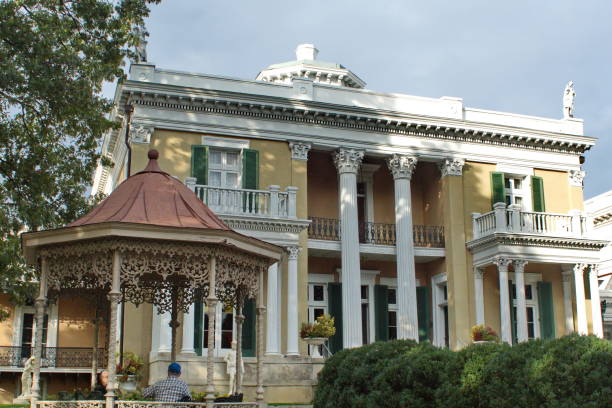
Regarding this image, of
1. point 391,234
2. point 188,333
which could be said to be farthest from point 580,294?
point 188,333

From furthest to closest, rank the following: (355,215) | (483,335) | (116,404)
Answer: (355,215), (483,335), (116,404)

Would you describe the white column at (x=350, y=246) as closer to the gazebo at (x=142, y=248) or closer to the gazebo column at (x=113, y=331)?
the gazebo at (x=142, y=248)

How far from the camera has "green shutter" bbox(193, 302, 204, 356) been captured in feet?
73.4

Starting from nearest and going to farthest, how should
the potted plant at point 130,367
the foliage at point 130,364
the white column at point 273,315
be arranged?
the potted plant at point 130,367, the foliage at point 130,364, the white column at point 273,315

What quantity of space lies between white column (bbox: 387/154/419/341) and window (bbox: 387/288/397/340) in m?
1.10

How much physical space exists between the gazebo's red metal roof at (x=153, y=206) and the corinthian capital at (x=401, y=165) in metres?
15.0

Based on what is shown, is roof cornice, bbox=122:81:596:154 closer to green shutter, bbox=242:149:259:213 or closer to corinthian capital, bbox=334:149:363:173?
corinthian capital, bbox=334:149:363:173

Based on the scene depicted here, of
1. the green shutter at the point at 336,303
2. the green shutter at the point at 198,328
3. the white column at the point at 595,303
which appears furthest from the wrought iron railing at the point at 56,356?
the white column at the point at 595,303

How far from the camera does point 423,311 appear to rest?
26797 millimetres

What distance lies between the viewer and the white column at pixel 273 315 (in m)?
22.4

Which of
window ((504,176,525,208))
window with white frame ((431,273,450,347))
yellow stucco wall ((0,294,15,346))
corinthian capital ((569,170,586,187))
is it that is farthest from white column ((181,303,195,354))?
corinthian capital ((569,170,586,187))

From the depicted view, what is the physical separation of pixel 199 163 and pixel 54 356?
26.7 ft

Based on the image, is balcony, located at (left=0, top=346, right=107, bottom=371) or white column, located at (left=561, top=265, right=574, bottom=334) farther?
white column, located at (left=561, top=265, right=574, bottom=334)

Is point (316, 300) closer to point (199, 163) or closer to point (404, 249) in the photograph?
point (404, 249)
